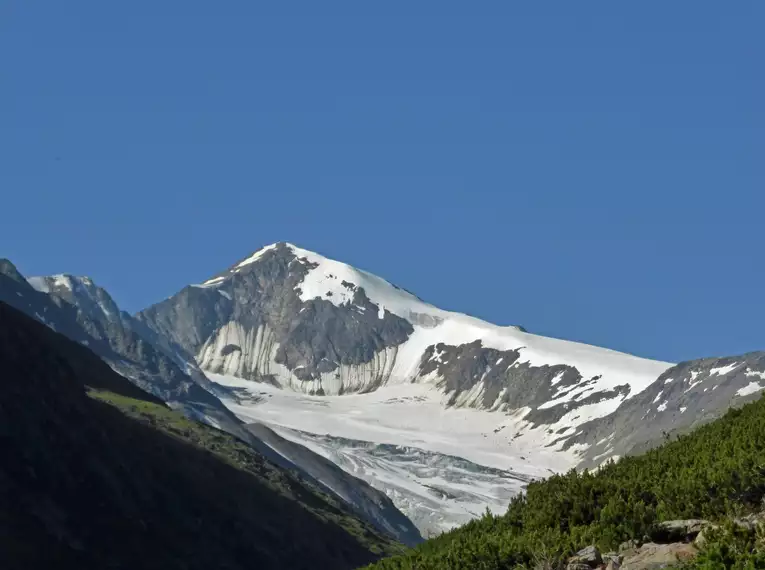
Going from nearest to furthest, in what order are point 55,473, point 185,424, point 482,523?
point 482,523
point 55,473
point 185,424

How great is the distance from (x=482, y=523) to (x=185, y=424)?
102410mm

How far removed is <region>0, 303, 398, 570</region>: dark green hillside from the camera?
2817 inches

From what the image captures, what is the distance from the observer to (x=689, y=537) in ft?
62.1

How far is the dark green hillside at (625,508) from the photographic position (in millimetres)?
19453

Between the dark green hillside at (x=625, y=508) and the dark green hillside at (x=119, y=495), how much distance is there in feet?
153

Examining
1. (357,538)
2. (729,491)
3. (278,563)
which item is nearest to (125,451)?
(278,563)

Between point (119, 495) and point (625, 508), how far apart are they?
216ft

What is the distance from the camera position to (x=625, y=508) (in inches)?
814

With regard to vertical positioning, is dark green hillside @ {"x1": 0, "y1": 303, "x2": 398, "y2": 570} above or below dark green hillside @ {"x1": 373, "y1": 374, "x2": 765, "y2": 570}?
→ below

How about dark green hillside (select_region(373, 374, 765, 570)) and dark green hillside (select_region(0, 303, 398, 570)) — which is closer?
dark green hillside (select_region(373, 374, 765, 570))

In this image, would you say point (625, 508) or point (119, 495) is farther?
point (119, 495)

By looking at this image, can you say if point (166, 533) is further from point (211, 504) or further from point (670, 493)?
point (670, 493)

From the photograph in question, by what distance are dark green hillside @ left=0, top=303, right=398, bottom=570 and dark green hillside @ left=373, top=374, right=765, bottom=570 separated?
153 ft

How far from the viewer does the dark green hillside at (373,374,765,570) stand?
19.5 metres
